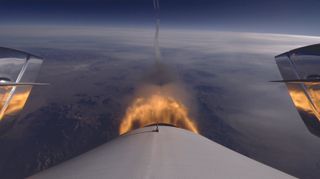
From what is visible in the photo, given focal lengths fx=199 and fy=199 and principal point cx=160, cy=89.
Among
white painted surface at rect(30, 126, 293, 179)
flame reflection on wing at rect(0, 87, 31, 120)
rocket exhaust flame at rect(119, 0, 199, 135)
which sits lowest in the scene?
white painted surface at rect(30, 126, 293, 179)

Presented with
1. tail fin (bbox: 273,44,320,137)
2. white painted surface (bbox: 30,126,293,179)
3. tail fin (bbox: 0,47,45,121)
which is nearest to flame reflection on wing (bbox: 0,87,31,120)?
tail fin (bbox: 0,47,45,121)

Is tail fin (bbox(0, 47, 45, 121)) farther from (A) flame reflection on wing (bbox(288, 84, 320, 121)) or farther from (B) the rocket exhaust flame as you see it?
(B) the rocket exhaust flame

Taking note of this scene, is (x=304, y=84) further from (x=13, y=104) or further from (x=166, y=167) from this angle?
(x=13, y=104)

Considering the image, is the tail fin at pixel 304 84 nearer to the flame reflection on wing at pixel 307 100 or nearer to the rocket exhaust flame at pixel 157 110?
the flame reflection on wing at pixel 307 100

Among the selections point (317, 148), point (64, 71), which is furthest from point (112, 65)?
point (317, 148)

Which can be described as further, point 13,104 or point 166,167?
point 13,104

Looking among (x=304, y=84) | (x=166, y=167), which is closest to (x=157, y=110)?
(x=304, y=84)

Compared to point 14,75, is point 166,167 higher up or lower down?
lower down
